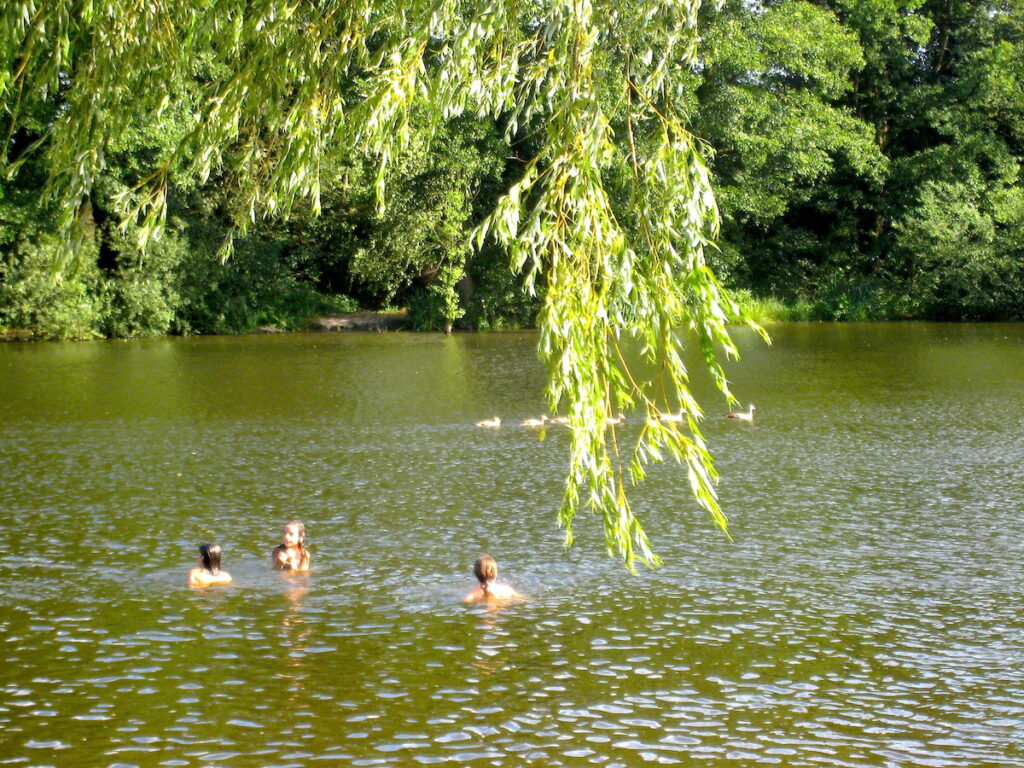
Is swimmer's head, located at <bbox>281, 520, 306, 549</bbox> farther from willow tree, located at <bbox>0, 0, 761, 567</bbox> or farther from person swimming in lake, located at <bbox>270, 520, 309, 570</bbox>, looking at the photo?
willow tree, located at <bbox>0, 0, 761, 567</bbox>

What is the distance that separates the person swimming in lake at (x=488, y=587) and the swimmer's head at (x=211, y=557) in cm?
208

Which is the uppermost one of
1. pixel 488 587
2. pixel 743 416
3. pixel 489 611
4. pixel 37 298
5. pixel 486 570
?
pixel 37 298

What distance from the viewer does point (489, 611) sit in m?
9.41

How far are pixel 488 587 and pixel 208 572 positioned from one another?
235 centimetres

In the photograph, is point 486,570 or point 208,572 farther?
point 208,572

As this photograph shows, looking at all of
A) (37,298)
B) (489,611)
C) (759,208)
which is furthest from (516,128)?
(759,208)

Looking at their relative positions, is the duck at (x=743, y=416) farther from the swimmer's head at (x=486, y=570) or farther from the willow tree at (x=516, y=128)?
the willow tree at (x=516, y=128)

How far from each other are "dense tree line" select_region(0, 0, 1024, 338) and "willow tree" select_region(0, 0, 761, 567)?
2642 cm

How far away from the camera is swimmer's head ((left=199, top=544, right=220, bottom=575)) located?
32.6 ft

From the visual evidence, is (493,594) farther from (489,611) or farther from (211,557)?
(211,557)

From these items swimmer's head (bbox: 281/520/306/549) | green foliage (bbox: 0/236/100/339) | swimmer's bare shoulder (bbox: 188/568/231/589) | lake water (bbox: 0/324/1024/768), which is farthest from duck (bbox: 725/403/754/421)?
green foliage (bbox: 0/236/100/339)

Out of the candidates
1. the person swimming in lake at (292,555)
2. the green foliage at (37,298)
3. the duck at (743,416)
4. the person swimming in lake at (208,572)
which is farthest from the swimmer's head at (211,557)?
the green foliage at (37,298)

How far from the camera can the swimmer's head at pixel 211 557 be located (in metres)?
9.94

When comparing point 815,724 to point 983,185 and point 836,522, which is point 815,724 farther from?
point 983,185
